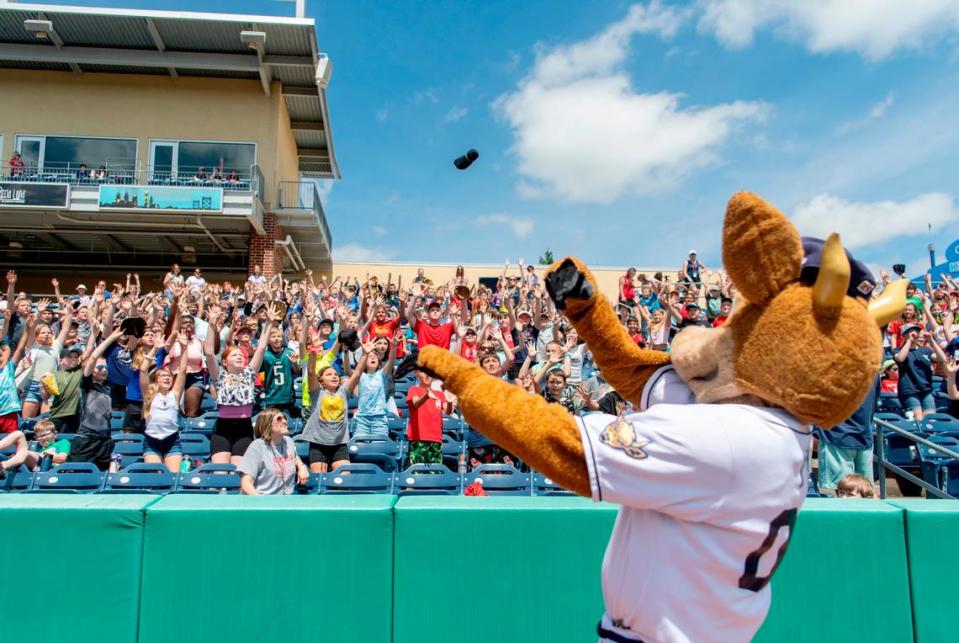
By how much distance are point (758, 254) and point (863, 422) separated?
4.53 metres

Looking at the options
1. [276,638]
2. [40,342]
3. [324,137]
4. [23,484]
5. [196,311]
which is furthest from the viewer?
[324,137]

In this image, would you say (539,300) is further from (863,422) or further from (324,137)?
(324,137)

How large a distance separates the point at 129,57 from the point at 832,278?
20168mm

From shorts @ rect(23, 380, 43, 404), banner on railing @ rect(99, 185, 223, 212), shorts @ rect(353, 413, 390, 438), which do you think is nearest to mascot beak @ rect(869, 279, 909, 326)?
shorts @ rect(353, 413, 390, 438)

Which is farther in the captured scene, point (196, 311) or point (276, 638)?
point (196, 311)

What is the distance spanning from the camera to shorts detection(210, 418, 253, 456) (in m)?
6.56

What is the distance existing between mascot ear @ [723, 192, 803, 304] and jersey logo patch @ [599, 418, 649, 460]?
0.46 metres

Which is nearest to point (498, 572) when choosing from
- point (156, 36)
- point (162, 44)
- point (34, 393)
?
point (34, 393)

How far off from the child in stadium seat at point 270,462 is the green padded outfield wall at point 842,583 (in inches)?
155

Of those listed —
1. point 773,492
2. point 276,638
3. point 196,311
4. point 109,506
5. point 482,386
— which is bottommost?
point 276,638

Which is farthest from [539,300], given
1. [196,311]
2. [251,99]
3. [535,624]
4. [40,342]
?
[251,99]

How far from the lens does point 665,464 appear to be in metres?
1.48

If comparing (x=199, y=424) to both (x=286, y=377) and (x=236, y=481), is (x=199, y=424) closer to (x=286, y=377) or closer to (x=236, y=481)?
(x=286, y=377)

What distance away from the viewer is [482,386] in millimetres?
1590
